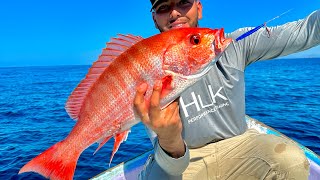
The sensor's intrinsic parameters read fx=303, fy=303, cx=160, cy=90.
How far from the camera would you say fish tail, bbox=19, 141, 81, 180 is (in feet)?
7.34

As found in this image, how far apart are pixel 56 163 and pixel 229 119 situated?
189cm

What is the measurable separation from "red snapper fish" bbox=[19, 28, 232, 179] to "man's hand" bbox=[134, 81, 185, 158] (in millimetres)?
63

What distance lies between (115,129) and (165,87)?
0.49m

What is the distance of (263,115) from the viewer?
12.3 metres

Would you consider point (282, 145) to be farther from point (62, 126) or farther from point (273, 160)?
point (62, 126)

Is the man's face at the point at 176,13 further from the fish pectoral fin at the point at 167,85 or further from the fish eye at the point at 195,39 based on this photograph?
the fish pectoral fin at the point at 167,85

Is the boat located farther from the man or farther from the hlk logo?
the hlk logo

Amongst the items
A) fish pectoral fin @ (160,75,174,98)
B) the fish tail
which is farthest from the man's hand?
the fish tail

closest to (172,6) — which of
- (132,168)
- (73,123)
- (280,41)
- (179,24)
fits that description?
(179,24)

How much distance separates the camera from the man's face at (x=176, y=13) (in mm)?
3293

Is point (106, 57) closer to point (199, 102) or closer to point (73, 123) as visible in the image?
point (199, 102)

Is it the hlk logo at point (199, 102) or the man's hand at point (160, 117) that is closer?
the man's hand at point (160, 117)

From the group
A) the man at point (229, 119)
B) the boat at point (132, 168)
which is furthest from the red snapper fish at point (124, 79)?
the boat at point (132, 168)

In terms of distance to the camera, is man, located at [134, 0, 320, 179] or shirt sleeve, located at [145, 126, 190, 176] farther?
man, located at [134, 0, 320, 179]
